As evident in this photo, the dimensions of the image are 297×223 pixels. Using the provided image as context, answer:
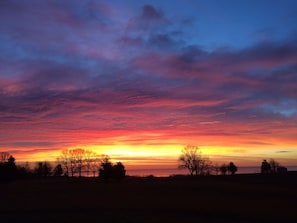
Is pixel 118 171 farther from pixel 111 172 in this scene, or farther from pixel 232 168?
pixel 232 168

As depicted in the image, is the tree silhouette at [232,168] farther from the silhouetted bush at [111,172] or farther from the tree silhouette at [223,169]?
the silhouetted bush at [111,172]

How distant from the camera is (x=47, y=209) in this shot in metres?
40.8

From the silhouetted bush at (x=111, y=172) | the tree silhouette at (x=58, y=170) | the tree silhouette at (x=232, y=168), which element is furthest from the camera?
the tree silhouette at (x=58, y=170)

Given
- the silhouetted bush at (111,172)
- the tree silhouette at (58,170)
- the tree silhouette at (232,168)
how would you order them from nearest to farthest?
the silhouetted bush at (111,172)
the tree silhouette at (232,168)
the tree silhouette at (58,170)

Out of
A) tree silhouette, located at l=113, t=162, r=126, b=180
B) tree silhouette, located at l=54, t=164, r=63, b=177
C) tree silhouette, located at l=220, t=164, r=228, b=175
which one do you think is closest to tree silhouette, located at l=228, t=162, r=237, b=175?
tree silhouette, located at l=220, t=164, r=228, b=175

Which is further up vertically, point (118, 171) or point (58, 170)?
point (58, 170)

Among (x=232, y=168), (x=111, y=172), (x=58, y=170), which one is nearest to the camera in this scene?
(x=111, y=172)

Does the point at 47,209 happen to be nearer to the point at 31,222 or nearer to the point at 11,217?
the point at 11,217

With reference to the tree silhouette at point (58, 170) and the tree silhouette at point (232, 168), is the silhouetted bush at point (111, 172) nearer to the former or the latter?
the tree silhouette at point (232, 168)

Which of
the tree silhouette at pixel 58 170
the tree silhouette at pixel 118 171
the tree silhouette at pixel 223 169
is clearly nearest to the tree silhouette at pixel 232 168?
the tree silhouette at pixel 223 169

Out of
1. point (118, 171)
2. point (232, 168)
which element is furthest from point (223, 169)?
point (118, 171)

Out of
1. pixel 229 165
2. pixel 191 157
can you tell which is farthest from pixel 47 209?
pixel 229 165

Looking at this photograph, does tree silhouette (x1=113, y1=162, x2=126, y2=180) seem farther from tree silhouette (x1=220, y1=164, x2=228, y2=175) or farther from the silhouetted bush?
tree silhouette (x1=220, y1=164, x2=228, y2=175)

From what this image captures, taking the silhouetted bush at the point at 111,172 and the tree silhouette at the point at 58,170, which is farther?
the tree silhouette at the point at 58,170
